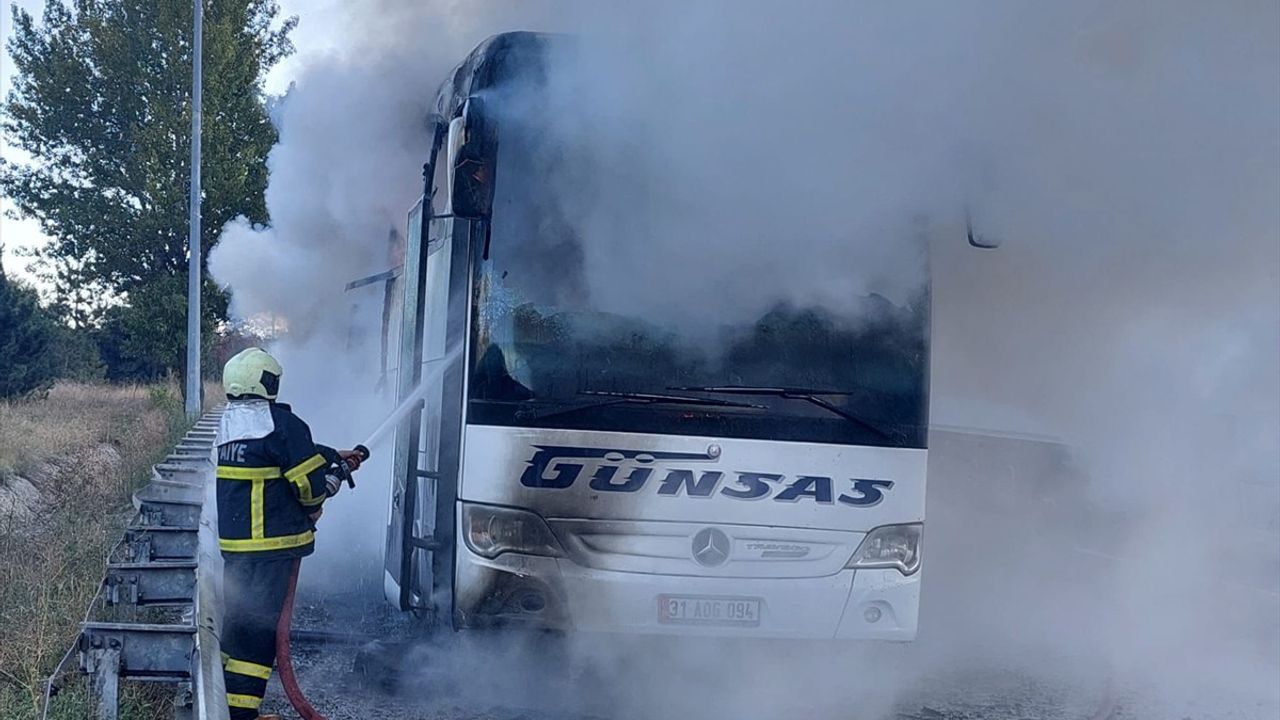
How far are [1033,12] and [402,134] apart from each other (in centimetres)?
404

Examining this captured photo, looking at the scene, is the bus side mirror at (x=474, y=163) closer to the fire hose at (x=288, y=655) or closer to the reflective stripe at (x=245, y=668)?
the fire hose at (x=288, y=655)

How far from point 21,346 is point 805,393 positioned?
22.9 m

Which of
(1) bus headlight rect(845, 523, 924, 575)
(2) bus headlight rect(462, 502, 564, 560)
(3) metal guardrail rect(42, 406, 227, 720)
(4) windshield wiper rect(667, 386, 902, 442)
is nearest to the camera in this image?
(3) metal guardrail rect(42, 406, 227, 720)

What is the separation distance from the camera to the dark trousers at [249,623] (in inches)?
197

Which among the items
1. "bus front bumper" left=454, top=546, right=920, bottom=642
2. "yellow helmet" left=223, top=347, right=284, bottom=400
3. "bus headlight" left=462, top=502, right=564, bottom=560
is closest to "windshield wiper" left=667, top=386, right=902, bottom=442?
"bus front bumper" left=454, top=546, right=920, bottom=642

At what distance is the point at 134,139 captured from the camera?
2462cm

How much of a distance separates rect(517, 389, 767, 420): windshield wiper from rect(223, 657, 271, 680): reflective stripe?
1469mm

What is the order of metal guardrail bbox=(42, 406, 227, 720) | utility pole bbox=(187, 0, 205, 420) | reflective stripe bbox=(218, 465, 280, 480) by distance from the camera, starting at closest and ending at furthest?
metal guardrail bbox=(42, 406, 227, 720), reflective stripe bbox=(218, 465, 280, 480), utility pole bbox=(187, 0, 205, 420)

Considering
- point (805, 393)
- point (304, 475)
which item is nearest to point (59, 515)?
point (304, 475)

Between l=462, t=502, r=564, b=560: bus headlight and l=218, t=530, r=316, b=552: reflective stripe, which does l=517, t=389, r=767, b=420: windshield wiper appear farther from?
l=218, t=530, r=316, b=552: reflective stripe

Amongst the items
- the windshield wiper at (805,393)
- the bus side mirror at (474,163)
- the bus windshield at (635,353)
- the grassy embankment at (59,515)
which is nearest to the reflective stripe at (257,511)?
the grassy embankment at (59,515)

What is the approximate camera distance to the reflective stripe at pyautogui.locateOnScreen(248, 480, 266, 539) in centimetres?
498

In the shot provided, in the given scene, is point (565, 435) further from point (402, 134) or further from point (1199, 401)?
point (1199, 401)

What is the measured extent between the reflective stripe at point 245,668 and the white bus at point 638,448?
0.79 metres
